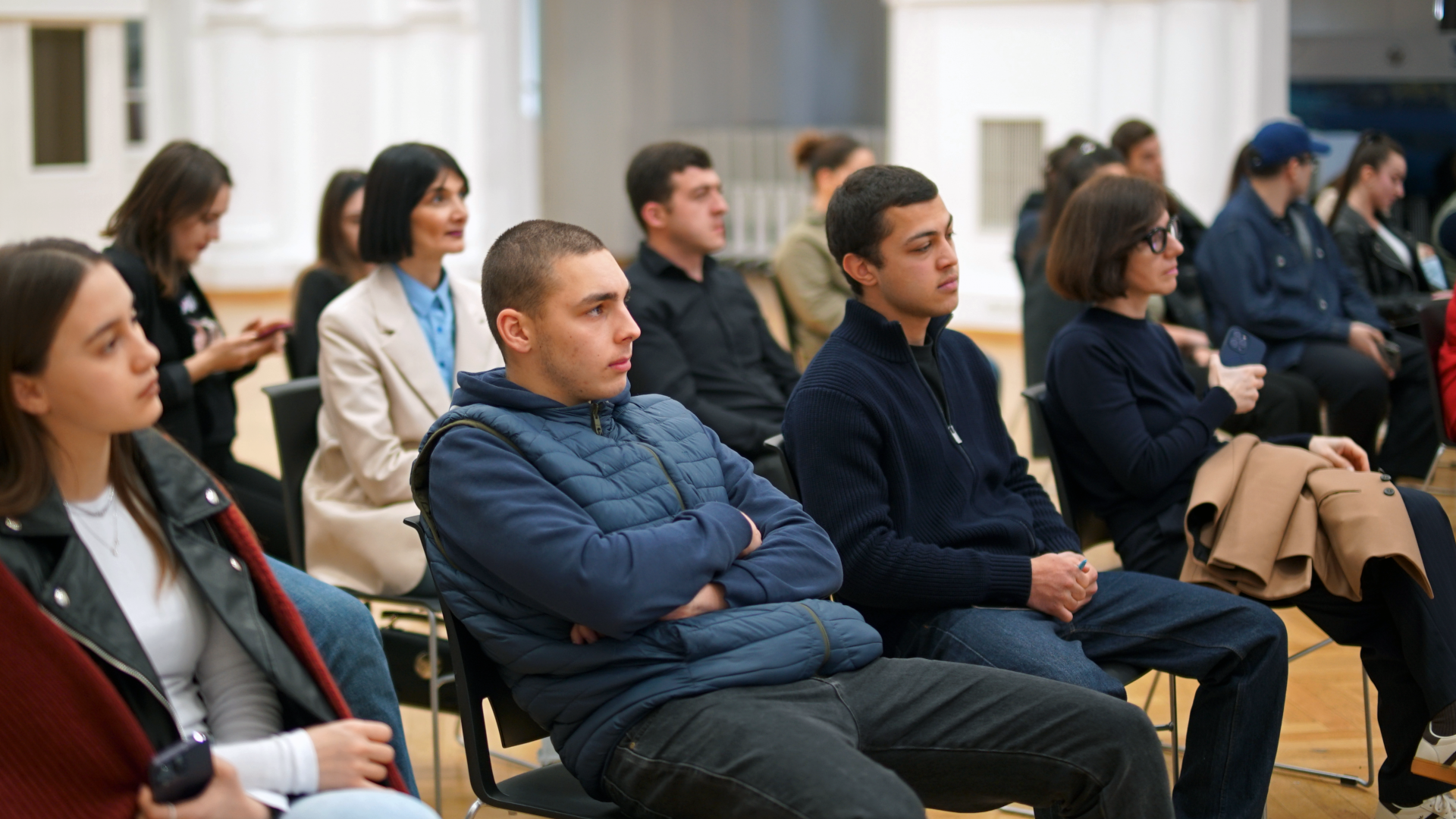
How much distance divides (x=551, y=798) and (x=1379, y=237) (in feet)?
16.7

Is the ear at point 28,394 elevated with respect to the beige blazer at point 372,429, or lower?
elevated

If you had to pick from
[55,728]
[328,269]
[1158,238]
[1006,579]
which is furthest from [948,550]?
[328,269]

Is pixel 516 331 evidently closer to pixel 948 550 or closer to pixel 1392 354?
pixel 948 550

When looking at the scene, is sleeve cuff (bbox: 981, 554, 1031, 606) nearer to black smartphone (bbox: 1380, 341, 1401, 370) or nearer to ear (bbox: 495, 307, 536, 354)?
ear (bbox: 495, 307, 536, 354)

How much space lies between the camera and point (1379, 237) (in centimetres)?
585

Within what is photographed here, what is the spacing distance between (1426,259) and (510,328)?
5333mm

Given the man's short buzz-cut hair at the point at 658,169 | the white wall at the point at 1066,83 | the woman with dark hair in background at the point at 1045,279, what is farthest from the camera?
the white wall at the point at 1066,83

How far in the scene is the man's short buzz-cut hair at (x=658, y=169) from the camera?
4.14m

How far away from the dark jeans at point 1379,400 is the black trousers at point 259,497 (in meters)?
3.55

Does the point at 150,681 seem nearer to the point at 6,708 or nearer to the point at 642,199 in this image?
the point at 6,708

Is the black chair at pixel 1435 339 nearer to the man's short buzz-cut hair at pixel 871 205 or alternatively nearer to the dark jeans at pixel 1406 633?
the dark jeans at pixel 1406 633

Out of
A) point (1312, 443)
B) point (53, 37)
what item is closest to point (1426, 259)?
point (1312, 443)

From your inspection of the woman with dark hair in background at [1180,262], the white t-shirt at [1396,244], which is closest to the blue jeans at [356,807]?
the woman with dark hair in background at [1180,262]

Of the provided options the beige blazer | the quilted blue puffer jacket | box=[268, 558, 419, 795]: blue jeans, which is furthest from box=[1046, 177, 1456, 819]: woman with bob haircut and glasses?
box=[268, 558, 419, 795]: blue jeans
